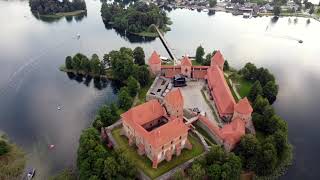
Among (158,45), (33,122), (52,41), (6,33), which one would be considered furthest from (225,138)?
(6,33)

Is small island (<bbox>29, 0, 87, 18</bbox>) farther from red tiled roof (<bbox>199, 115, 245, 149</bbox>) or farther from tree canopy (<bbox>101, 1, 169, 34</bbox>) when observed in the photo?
red tiled roof (<bbox>199, 115, 245, 149</bbox>)

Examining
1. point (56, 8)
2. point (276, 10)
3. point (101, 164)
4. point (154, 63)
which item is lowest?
point (101, 164)

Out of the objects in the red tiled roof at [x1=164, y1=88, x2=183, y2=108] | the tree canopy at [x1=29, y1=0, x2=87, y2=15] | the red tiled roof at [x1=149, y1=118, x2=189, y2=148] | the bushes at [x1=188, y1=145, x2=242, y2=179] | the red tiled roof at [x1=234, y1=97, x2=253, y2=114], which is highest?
the tree canopy at [x1=29, y1=0, x2=87, y2=15]

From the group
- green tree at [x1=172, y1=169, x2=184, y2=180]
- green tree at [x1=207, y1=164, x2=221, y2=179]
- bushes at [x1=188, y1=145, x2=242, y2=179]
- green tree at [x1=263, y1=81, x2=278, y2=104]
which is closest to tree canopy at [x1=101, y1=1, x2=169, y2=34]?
green tree at [x1=263, y1=81, x2=278, y2=104]

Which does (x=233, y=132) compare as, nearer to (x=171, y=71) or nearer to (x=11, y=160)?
(x=171, y=71)

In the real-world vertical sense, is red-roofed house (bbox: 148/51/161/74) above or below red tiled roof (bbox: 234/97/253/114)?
above

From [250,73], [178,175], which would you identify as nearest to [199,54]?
[250,73]

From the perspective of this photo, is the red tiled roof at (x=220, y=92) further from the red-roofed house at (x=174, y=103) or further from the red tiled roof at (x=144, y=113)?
the red tiled roof at (x=144, y=113)
